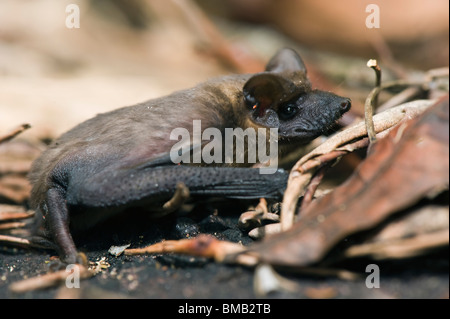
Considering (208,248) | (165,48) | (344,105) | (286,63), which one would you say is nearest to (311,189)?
(208,248)

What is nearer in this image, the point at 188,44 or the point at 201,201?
the point at 201,201

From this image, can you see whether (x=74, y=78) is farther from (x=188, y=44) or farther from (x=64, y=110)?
(x=188, y=44)

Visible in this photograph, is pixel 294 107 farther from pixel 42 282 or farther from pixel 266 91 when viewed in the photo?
pixel 42 282

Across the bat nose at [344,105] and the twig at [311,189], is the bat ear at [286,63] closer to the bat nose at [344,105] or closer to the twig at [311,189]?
the bat nose at [344,105]

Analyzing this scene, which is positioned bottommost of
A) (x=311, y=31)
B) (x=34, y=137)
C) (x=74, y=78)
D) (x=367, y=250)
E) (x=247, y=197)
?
(x=367, y=250)

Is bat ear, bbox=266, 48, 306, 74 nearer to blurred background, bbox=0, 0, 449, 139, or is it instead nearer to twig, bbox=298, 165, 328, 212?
blurred background, bbox=0, 0, 449, 139

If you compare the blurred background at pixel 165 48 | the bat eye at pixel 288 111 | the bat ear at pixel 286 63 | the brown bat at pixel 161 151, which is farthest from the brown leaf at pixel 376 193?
the blurred background at pixel 165 48

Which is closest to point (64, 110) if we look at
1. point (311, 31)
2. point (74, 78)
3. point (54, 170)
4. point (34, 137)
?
point (34, 137)
